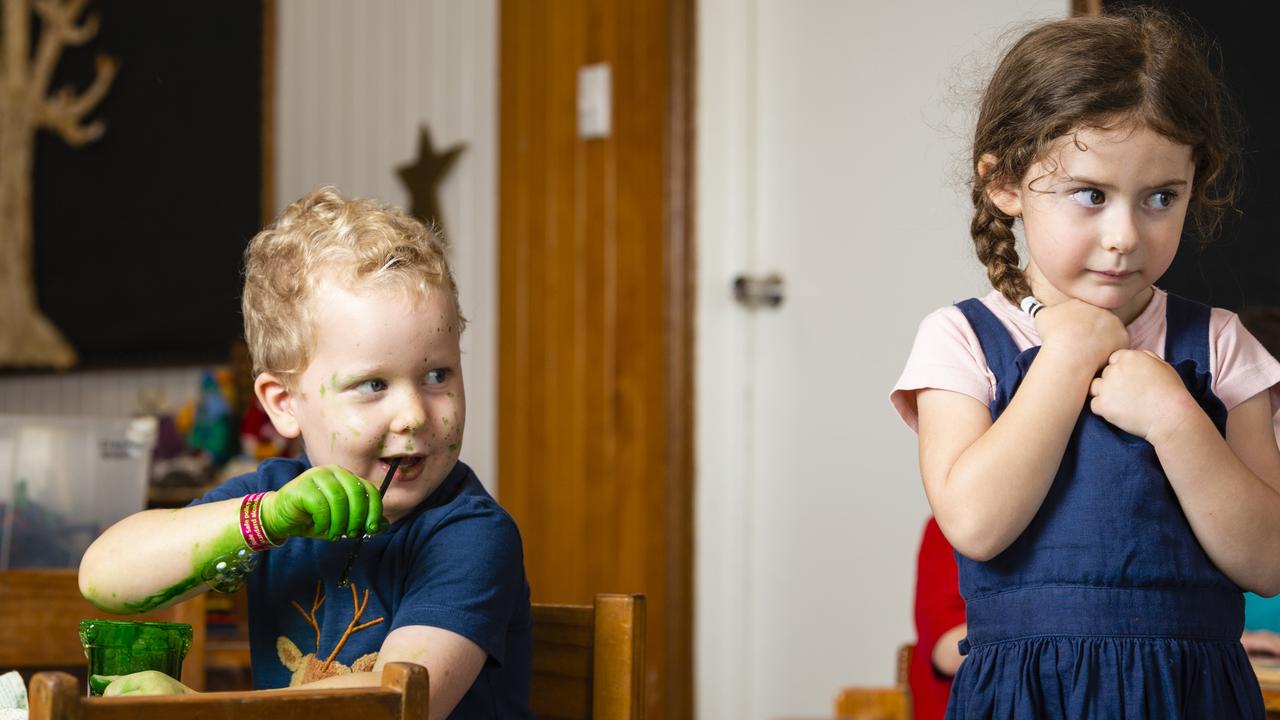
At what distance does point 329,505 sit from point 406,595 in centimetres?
17

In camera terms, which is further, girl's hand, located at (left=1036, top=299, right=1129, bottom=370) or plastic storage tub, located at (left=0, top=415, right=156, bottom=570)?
plastic storage tub, located at (left=0, top=415, right=156, bottom=570)

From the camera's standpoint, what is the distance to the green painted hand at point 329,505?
3.57ft

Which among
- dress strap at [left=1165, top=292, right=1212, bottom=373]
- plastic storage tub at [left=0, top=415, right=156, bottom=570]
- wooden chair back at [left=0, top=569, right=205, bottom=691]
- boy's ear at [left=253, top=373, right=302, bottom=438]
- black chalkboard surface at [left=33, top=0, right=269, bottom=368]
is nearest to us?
dress strap at [left=1165, top=292, right=1212, bottom=373]

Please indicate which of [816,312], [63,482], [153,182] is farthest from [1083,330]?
[153,182]

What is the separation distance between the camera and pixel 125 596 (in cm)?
123

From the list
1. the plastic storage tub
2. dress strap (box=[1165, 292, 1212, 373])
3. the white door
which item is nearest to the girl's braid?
dress strap (box=[1165, 292, 1212, 373])

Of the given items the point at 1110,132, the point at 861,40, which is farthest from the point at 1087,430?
the point at 861,40

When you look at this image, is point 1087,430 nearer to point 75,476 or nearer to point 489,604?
point 489,604

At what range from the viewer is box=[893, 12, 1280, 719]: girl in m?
1.12

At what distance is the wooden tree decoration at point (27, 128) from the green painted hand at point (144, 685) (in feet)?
12.0

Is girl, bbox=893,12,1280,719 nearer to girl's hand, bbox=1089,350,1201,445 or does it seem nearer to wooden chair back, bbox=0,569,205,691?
girl's hand, bbox=1089,350,1201,445

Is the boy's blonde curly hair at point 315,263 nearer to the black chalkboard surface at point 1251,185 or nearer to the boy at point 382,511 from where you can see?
the boy at point 382,511

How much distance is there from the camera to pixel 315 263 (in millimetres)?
1305

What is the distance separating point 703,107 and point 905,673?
159 cm
